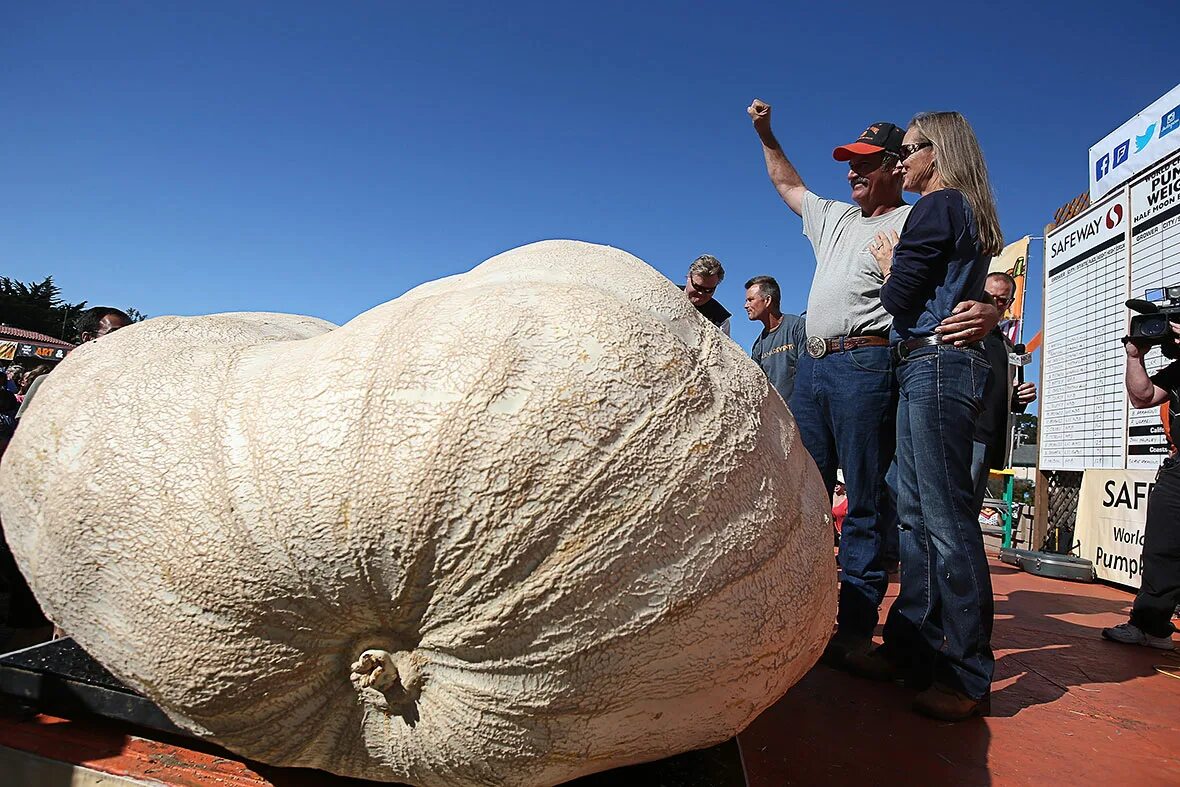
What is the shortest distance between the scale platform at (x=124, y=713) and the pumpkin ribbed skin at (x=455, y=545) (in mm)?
176

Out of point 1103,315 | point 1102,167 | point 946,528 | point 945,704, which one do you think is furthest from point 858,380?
point 1102,167

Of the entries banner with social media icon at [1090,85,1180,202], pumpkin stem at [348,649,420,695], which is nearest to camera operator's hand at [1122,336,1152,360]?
banner with social media icon at [1090,85,1180,202]

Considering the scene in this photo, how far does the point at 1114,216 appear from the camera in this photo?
675 cm

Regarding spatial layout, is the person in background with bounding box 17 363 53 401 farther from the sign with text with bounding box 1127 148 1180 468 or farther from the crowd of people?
the sign with text with bounding box 1127 148 1180 468

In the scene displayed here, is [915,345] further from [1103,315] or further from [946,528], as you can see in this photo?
[1103,315]

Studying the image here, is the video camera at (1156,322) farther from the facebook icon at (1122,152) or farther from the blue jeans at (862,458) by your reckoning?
the facebook icon at (1122,152)

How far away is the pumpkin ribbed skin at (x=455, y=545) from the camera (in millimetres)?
1204

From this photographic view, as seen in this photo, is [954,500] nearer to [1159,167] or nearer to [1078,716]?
[1078,716]

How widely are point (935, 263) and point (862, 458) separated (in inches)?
30.1

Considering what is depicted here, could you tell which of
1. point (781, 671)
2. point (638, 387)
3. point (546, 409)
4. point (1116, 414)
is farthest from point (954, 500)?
point (1116, 414)

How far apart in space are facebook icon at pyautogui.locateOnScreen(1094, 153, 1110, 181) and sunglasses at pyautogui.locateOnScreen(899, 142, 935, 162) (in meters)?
6.19

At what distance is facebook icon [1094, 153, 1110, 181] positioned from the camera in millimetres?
7094

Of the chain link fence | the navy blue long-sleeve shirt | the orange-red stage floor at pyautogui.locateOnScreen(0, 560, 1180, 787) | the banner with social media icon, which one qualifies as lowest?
the orange-red stage floor at pyautogui.locateOnScreen(0, 560, 1180, 787)

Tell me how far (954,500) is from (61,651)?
2744 millimetres
